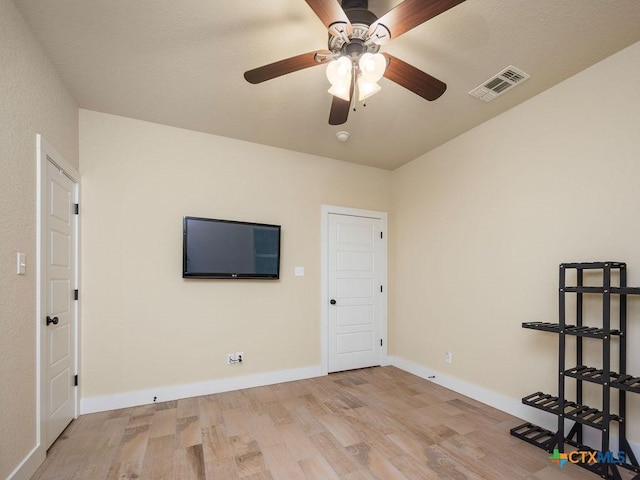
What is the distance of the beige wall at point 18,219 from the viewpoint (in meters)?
1.70

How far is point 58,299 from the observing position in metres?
2.40

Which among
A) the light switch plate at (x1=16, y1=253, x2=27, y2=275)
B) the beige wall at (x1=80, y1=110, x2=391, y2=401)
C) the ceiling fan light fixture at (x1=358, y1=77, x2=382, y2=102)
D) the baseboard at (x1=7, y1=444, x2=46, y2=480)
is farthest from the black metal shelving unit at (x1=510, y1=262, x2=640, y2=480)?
the light switch plate at (x1=16, y1=253, x2=27, y2=275)

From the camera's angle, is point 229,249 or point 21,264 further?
point 229,249

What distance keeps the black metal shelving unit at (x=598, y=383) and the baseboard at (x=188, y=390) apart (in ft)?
7.26

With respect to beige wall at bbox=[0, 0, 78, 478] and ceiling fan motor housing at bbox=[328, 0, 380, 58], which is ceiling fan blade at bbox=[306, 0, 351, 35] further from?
beige wall at bbox=[0, 0, 78, 478]

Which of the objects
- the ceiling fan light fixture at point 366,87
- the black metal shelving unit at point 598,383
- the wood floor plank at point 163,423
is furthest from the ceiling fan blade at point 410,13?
the wood floor plank at point 163,423

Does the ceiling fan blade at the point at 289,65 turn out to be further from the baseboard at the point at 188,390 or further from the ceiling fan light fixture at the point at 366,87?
the baseboard at the point at 188,390

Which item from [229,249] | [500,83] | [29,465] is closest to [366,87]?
[500,83]

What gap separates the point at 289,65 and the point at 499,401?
10.8 ft

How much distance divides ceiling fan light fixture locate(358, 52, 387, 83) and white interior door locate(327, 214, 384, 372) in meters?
2.41

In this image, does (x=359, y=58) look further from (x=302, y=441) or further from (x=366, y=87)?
(x=302, y=441)

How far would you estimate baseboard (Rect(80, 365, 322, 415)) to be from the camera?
2.80m

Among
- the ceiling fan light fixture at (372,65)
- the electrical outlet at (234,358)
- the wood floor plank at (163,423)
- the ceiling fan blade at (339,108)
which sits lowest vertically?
the wood floor plank at (163,423)

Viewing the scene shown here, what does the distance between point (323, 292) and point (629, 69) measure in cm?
328
